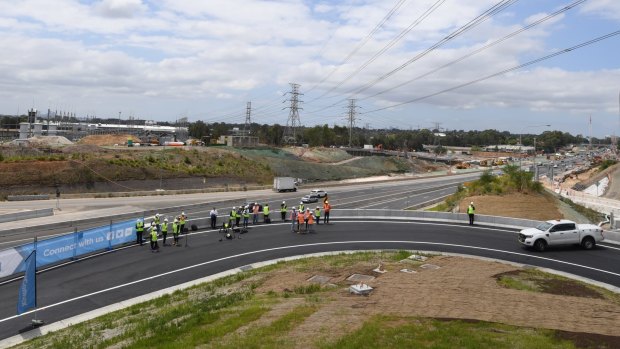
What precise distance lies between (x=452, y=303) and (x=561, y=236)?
1445 cm

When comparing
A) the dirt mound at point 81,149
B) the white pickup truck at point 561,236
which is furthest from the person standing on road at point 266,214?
the dirt mound at point 81,149

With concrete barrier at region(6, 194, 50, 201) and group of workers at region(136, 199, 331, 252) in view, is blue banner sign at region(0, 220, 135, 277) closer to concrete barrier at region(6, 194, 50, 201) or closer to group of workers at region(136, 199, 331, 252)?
group of workers at region(136, 199, 331, 252)

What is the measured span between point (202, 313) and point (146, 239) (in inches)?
631

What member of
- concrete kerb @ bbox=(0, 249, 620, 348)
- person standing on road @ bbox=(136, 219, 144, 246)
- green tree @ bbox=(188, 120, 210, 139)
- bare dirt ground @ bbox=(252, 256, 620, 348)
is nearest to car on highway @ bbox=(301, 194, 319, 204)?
person standing on road @ bbox=(136, 219, 144, 246)

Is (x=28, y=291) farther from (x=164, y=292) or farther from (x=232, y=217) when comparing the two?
(x=232, y=217)

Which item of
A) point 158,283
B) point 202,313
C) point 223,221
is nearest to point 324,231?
point 223,221

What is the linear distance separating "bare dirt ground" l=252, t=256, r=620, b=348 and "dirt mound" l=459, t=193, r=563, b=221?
18.5m

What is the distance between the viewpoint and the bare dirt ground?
1380cm

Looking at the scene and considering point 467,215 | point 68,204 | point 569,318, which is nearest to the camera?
point 569,318

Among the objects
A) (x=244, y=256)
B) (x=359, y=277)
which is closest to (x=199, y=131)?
(x=244, y=256)

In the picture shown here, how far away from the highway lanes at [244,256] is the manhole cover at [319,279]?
5287 mm

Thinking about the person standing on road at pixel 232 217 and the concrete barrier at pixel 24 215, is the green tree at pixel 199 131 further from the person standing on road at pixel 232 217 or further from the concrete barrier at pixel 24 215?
the person standing on road at pixel 232 217

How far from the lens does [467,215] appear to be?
3644 cm

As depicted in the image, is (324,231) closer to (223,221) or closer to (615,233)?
(223,221)
